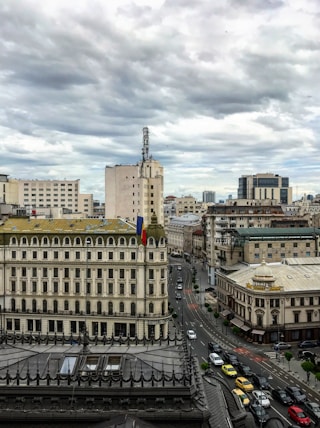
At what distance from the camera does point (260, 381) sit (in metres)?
74.9

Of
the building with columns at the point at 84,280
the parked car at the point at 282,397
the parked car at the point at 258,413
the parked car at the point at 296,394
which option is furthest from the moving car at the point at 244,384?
the building with columns at the point at 84,280

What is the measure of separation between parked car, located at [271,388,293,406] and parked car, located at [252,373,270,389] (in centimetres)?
252

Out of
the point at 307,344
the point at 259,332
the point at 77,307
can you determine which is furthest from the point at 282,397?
the point at 77,307

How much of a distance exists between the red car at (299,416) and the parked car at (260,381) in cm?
947

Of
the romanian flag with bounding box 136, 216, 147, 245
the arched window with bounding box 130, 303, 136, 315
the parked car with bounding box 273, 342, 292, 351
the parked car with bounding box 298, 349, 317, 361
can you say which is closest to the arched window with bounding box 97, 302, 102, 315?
the arched window with bounding box 130, 303, 136, 315

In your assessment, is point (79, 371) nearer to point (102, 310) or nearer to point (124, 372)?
point (124, 372)

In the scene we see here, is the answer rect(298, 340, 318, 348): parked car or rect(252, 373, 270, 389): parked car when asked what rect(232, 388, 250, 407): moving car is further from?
rect(298, 340, 318, 348): parked car

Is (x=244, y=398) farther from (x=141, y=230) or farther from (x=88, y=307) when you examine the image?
(x=88, y=307)

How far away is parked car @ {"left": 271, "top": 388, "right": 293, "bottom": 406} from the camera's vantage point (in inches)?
2687

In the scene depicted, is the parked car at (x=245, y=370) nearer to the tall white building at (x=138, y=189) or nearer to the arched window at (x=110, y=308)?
the arched window at (x=110, y=308)

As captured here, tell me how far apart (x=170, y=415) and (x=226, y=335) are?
81.2 metres

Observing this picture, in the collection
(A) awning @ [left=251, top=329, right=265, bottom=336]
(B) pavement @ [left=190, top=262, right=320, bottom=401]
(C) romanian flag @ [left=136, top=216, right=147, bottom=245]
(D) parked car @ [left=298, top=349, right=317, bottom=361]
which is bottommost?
(B) pavement @ [left=190, top=262, right=320, bottom=401]

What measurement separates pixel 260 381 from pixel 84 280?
46.3m

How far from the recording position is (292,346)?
326 ft
